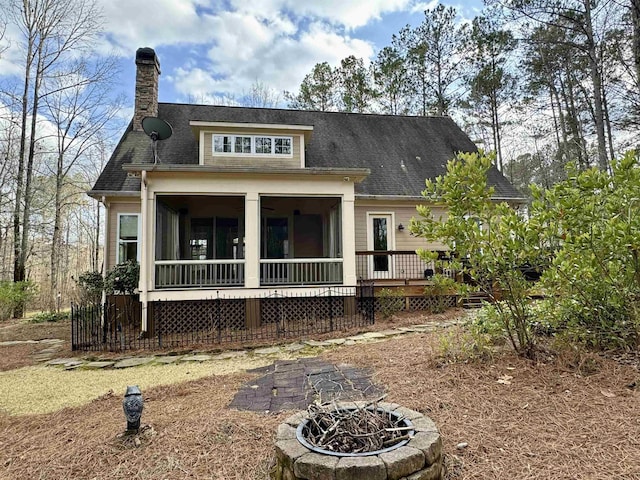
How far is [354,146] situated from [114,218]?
7.96 m

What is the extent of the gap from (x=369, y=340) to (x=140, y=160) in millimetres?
8468

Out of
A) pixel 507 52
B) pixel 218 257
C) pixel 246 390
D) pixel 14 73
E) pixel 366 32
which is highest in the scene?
pixel 366 32

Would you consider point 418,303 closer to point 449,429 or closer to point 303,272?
point 303,272

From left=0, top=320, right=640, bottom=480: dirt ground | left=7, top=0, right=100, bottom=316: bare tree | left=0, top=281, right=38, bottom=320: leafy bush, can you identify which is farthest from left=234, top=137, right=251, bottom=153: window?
left=0, top=281, right=38, bottom=320: leafy bush

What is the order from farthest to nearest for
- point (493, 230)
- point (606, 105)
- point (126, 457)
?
point (606, 105) < point (493, 230) < point (126, 457)

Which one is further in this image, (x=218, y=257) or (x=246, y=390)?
(x=218, y=257)

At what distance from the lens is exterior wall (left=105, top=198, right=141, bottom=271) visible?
10211mm

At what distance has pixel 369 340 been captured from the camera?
22.9 feet

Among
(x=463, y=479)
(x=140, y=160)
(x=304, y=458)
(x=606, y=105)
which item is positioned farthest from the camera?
(x=606, y=105)

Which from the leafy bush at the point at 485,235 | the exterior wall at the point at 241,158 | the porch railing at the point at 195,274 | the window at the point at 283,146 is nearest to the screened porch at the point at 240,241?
A: the porch railing at the point at 195,274

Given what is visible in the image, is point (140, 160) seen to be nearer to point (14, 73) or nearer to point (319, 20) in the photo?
point (14, 73)

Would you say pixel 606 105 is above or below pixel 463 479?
above

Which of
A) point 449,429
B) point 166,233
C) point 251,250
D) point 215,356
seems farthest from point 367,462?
point 166,233

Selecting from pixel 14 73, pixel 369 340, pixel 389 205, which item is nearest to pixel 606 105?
pixel 389 205
